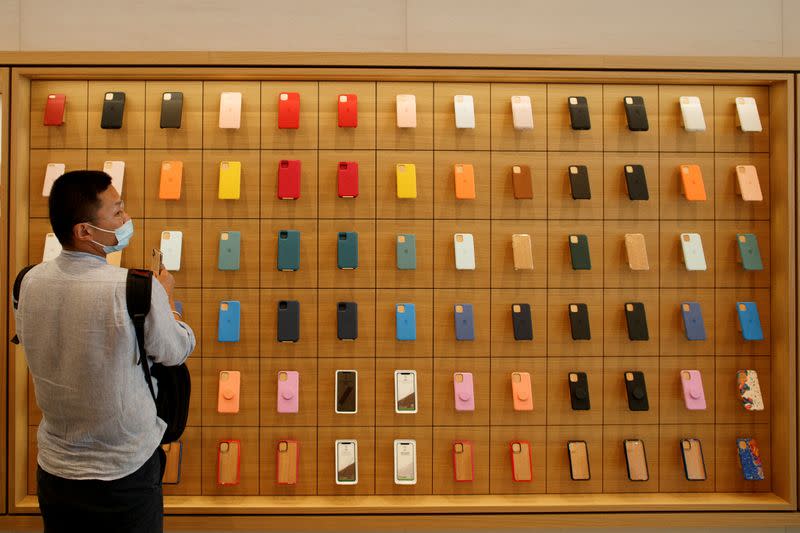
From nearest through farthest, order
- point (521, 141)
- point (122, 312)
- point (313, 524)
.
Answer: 1. point (122, 312)
2. point (313, 524)
3. point (521, 141)

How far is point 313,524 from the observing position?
2676 millimetres

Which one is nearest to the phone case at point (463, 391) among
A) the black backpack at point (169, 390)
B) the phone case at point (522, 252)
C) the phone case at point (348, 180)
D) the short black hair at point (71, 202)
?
the phone case at point (522, 252)

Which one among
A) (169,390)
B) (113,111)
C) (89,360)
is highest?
(113,111)

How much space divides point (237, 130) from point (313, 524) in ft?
6.05

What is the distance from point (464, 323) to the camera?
2.77m

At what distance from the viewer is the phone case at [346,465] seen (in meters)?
2.73

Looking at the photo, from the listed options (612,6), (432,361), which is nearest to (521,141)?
(612,6)

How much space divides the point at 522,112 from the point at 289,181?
1123mm

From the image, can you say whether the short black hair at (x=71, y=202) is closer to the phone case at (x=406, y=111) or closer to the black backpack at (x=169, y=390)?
the black backpack at (x=169, y=390)

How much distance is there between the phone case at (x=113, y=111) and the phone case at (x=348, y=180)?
1031 mm

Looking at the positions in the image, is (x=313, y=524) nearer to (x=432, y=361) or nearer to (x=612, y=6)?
(x=432, y=361)

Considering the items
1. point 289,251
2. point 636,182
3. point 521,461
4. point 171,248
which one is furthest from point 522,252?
point 171,248

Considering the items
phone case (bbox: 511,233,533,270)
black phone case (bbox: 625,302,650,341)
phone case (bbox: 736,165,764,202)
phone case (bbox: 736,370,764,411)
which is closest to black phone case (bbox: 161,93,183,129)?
phone case (bbox: 511,233,533,270)

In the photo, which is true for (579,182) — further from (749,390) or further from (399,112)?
(749,390)
